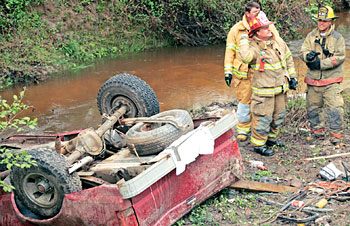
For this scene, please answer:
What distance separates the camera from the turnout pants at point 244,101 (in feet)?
20.9

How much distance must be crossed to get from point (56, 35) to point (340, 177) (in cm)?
1057

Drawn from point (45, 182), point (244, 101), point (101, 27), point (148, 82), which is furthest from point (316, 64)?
point (101, 27)

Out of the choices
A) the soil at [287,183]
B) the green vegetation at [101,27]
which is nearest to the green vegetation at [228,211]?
the soil at [287,183]

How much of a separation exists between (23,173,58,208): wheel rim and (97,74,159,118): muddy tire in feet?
4.71

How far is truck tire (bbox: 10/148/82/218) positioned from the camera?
152 inches

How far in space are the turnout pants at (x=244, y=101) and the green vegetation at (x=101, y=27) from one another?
5.74m

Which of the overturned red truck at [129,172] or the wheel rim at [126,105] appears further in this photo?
the wheel rim at [126,105]

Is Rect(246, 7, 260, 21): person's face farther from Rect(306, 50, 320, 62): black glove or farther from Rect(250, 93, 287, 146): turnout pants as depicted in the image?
Rect(250, 93, 287, 146): turnout pants

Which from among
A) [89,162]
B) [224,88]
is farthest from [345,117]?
[89,162]

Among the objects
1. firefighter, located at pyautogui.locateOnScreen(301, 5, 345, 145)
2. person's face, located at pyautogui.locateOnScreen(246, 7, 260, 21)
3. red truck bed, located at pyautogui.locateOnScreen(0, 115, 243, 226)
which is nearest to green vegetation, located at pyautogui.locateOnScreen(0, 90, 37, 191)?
red truck bed, located at pyautogui.locateOnScreen(0, 115, 243, 226)

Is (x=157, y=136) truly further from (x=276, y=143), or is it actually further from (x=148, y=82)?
(x=148, y=82)

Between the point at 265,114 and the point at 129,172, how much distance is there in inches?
98.9

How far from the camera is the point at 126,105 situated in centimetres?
521

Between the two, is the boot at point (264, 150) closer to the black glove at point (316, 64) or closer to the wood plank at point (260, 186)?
the wood plank at point (260, 186)
